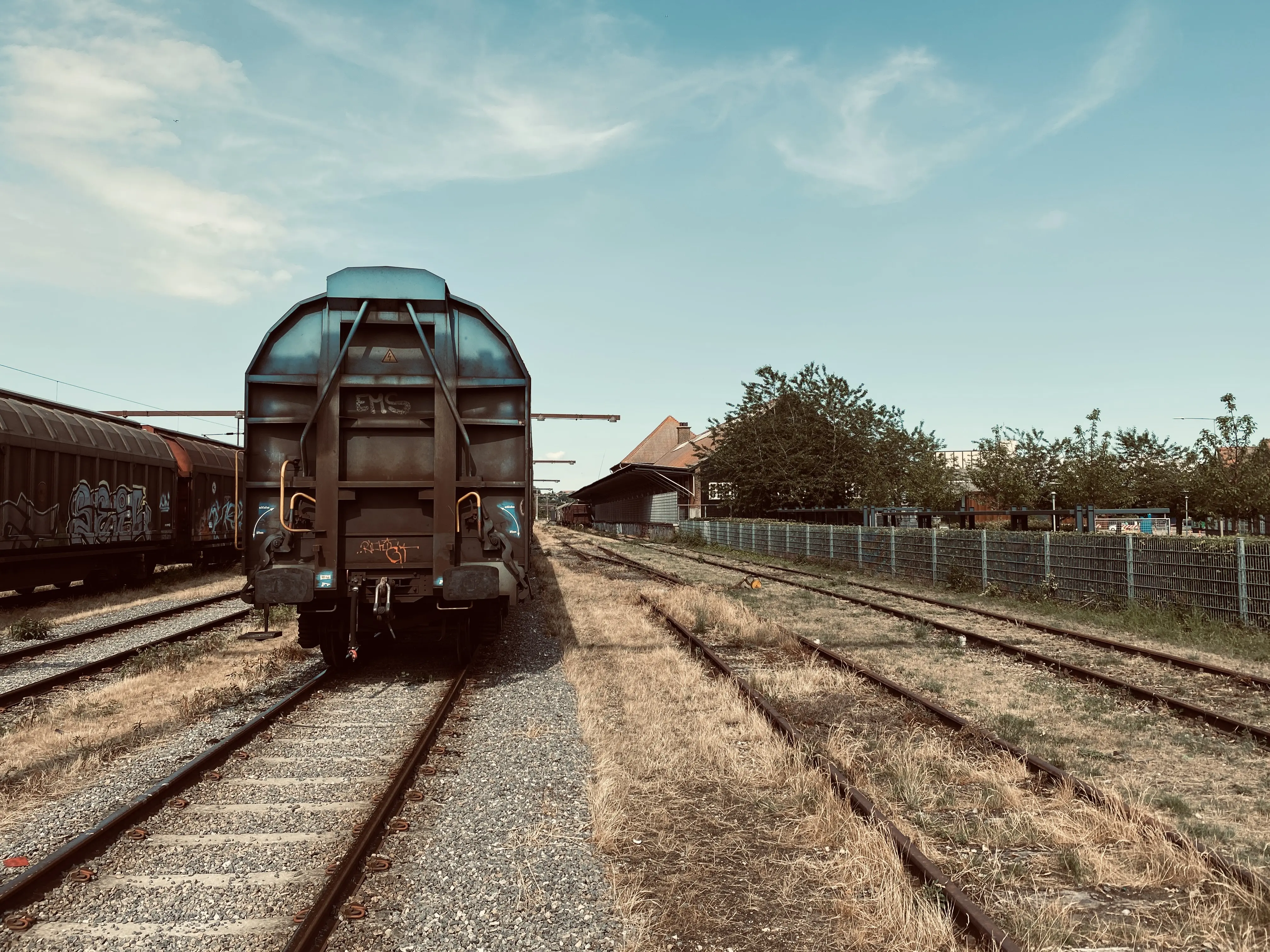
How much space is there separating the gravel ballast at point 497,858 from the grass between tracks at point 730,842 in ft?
0.60

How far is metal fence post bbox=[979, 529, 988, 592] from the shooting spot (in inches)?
729

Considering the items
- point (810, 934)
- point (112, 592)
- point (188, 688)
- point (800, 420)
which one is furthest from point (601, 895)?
point (800, 420)

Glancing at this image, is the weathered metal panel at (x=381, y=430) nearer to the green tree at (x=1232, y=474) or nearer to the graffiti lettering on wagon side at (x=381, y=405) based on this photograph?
the graffiti lettering on wagon side at (x=381, y=405)

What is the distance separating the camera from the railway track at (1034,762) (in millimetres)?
4008

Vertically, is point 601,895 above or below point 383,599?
below

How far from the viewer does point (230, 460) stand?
2394 centimetres

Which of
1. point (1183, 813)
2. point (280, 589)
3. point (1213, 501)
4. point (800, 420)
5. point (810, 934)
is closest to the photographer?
point (810, 934)

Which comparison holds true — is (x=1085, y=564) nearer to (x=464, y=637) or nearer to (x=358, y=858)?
(x=464, y=637)

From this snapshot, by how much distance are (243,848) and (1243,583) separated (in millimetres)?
12710

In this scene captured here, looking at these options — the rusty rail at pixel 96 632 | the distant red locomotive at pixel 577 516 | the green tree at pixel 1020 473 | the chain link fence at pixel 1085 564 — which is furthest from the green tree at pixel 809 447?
the distant red locomotive at pixel 577 516

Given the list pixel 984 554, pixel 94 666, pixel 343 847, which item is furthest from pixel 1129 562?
pixel 94 666

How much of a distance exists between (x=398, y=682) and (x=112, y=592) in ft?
39.7

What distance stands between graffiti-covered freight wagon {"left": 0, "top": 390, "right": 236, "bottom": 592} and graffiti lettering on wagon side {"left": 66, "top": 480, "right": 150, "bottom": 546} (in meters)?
0.02

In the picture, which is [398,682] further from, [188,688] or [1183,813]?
[1183,813]
